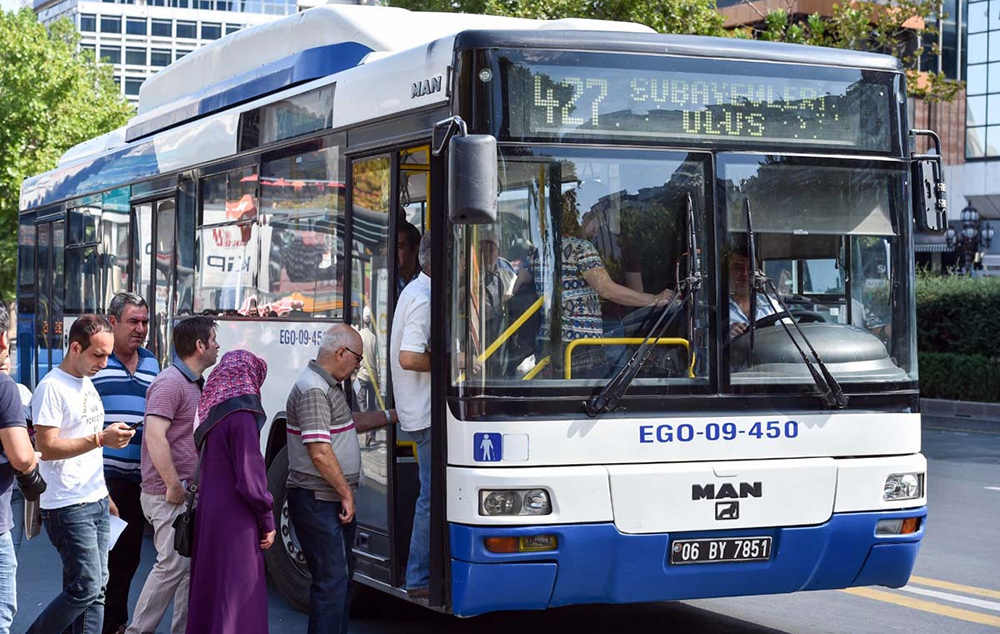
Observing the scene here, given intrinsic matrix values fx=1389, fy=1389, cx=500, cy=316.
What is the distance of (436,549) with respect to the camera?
6.13 metres

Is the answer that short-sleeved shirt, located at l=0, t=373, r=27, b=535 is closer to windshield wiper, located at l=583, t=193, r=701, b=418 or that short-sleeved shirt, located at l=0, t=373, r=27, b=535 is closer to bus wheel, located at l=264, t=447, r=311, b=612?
windshield wiper, located at l=583, t=193, r=701, b=418

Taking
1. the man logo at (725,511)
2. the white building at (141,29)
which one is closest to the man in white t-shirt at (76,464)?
the man logo at (725,511)

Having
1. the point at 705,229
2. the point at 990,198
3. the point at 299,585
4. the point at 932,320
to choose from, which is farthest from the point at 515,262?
the point at 990,198

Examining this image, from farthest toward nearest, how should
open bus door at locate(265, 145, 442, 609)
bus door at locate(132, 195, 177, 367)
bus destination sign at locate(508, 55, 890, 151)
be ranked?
1. bus door at locate(132, 195, 177, 367)
2. open bus door at locate(265, 145, 442, 609)
3. bus destination sign at locate(508, 55, 890, 151)

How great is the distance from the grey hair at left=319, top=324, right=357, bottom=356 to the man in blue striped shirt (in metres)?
1.27

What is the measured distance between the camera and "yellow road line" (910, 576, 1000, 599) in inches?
324

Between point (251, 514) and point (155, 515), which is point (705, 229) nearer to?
point (251, 514)

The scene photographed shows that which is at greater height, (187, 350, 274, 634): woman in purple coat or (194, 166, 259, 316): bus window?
(194, 166, 259, 316): bus window

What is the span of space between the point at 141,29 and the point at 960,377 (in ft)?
329

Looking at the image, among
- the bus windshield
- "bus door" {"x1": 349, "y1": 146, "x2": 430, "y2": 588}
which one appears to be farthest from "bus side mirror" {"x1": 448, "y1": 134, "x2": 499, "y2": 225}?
"bus door" {"x1": 349, "y1": 146, "x2": 430, "y2": 588}

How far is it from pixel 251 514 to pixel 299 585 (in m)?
2.29

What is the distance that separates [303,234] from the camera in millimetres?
7953

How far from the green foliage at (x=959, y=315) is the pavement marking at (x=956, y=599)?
47.6 ft

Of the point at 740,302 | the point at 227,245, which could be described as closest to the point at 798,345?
the point at 740,302
